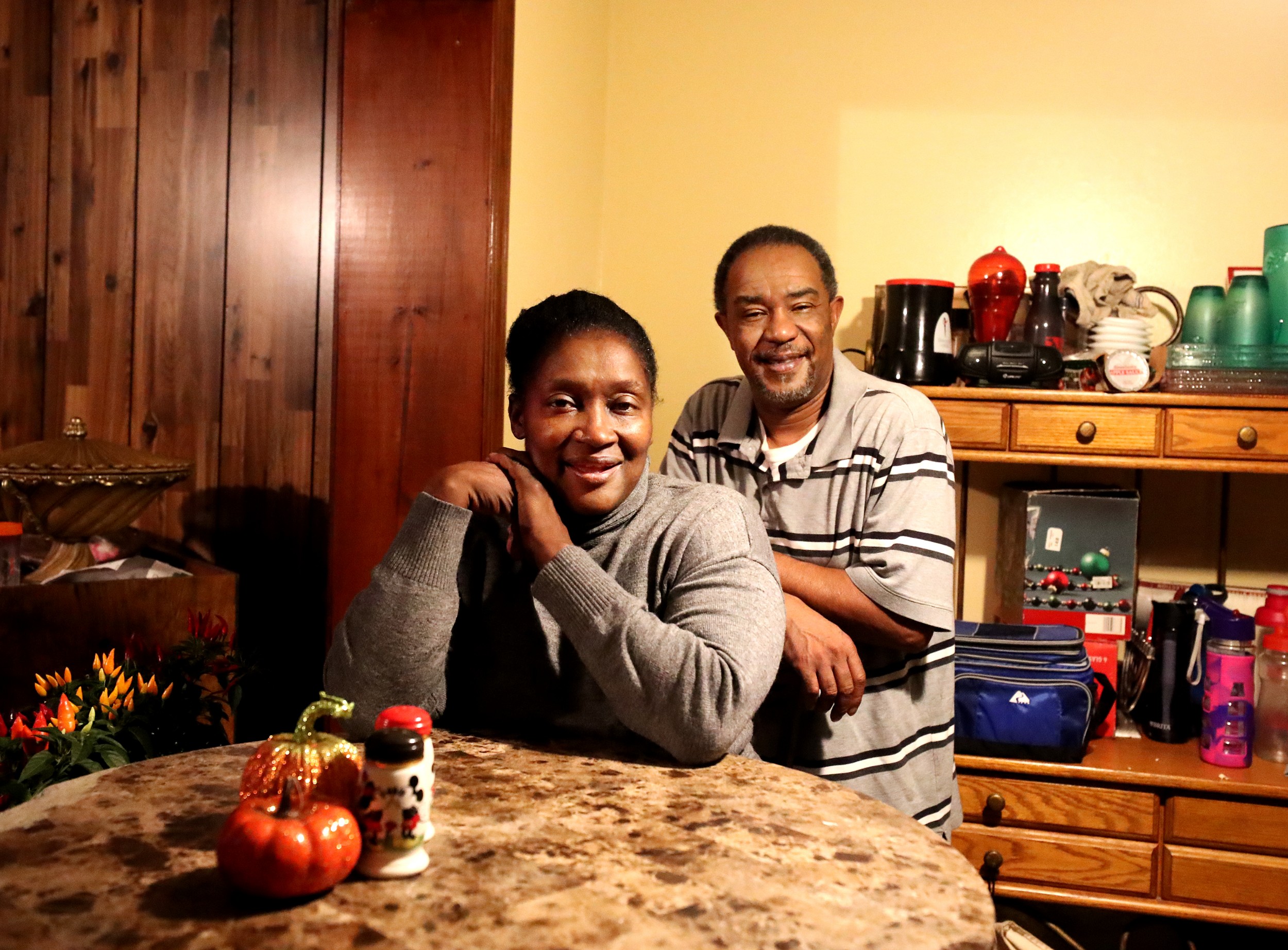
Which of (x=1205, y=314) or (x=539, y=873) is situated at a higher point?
(x=1205, y=314)

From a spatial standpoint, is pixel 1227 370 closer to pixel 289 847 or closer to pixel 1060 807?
pixel 1060 807

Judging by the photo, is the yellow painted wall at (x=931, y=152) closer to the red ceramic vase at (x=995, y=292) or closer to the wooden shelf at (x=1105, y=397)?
the red ceramic vase at (x=995, y=292)

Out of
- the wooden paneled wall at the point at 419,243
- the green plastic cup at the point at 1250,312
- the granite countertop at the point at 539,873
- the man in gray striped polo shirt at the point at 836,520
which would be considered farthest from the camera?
the green plastic cup at the point at 1250,312

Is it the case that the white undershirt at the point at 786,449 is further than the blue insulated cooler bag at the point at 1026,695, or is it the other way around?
the blue insulated cooler bag at the point at 1026,695

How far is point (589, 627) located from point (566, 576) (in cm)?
7

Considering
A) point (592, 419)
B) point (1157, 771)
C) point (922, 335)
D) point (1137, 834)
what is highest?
point (922, 335)

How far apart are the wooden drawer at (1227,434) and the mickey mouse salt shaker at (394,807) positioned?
6.65 ft

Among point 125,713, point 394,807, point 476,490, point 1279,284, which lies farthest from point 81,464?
point 1279,284

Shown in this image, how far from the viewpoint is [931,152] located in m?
2.81

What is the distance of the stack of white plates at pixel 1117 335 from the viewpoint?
8.18 feet

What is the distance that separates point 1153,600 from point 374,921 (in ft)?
7.72

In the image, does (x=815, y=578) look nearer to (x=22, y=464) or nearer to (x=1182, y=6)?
(x=22, y=464)

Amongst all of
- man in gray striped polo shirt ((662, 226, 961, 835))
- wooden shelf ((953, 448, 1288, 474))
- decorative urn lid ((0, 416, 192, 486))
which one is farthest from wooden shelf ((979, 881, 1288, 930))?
decorative urn lid ((0, 416, 192, 486))

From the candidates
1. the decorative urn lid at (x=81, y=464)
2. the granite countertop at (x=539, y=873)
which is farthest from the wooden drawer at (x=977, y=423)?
the decorative urn lid at (x=81, y=464)
